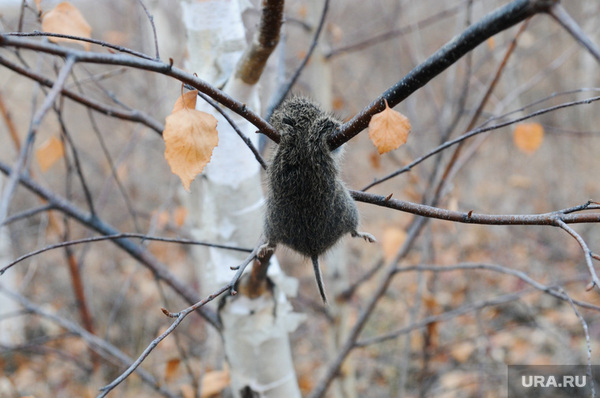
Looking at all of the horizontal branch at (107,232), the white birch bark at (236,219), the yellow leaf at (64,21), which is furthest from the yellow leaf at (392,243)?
the yellow leaf at (64,21)

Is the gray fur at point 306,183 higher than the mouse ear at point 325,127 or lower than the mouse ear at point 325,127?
lower

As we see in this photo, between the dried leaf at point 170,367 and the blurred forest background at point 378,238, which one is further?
the blurred forest background at point 378,238

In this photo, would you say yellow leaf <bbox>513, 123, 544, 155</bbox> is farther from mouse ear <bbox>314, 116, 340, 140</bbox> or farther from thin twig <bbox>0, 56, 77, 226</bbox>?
thin twig <bbox>0, 56, 77, 226</bbox>

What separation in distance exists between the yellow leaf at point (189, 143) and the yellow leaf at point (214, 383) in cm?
103

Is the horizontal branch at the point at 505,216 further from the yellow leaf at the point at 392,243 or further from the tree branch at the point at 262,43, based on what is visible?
the yellow leaf at the point at 392,243

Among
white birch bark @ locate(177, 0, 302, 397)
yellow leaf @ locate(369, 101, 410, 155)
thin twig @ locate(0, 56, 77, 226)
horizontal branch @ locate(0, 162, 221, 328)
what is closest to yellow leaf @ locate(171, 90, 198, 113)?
thin twig @ locate(0, 56, 77, 226)

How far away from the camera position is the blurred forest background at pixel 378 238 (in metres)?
2.02

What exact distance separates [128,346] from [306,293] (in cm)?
215

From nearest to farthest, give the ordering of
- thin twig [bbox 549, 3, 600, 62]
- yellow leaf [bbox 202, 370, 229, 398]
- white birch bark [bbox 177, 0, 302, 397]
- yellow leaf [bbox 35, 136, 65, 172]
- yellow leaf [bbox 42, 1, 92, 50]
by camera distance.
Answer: thin twig [bbox 549, 3, 600, 62], yellow leaf [bbox 42, 1, 92, 50], white birch bark [bbox 177, 0, 302, 397], yellow leaf [bbox 202, 370, 229, 398], yellow leaf [bbox 35, 136, 65, 172]

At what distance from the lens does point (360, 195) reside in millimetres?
915

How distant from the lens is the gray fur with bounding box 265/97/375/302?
32.8 inches

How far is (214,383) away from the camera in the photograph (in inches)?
58.7

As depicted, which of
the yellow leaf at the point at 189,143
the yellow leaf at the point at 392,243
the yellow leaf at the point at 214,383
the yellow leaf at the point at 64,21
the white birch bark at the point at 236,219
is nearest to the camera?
the yellow leaf at the point at 189,143

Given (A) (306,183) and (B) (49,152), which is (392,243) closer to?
(A) (306,183)
